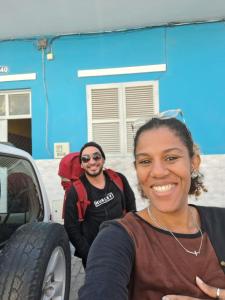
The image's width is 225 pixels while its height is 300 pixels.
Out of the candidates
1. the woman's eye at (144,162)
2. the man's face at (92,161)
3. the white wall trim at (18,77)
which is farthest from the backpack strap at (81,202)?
the white wall trim at (18,77)

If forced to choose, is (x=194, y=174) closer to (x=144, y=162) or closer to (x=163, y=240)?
(x=144, y=162)

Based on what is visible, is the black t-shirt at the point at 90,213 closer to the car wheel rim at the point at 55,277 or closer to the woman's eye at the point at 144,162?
the car wheel rim at the point at 55,277

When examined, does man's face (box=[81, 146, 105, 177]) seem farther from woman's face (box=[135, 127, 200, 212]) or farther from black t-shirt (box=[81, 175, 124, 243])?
woman's face (box=[135, 127, 200, 212])

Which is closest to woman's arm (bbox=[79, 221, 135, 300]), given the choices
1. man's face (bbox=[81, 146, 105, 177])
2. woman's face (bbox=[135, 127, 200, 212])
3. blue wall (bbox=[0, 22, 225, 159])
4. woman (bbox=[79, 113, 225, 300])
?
woman (bbox=[79, 113, 225, 300])

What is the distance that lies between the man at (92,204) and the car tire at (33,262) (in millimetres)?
384

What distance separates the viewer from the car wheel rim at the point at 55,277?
2.70 metres

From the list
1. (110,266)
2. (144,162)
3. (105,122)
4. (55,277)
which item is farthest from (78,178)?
(105,122)

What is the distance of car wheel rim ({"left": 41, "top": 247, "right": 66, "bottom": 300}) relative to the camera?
270 centimetres

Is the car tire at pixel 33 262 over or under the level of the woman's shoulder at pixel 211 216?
under

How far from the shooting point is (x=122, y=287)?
1.28m

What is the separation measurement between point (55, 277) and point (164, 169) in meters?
1.84

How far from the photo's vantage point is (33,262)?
2439mm

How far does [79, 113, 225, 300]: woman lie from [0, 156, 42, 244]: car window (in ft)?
4.87

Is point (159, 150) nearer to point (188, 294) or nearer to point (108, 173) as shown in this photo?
point (188, 294)
